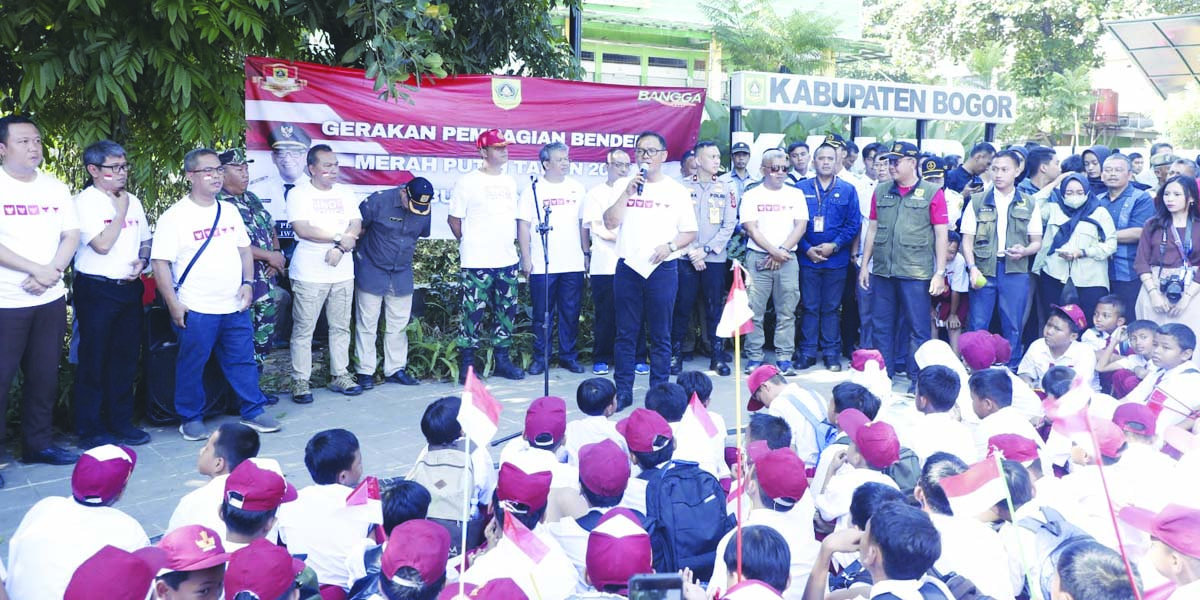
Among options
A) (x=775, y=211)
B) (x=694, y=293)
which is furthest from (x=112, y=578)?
(x=775, y=211)

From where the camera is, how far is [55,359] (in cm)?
546

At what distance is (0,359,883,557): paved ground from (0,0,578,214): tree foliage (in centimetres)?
190

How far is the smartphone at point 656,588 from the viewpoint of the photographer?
7.29ft

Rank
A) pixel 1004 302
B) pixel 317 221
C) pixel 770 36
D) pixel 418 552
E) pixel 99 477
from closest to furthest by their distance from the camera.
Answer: pixel 418 552
pixel 99 477
pixel 317 221
pixel 1004 302
pixel 770 36

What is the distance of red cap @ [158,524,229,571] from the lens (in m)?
2.81

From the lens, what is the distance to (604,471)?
3.68 m

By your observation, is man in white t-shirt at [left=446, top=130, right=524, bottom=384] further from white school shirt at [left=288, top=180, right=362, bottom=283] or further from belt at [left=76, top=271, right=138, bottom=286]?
belt at [left=76, top=271, right=138, bottom=286]

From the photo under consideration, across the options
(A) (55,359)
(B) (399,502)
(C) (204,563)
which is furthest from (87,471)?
(A) (55,359)

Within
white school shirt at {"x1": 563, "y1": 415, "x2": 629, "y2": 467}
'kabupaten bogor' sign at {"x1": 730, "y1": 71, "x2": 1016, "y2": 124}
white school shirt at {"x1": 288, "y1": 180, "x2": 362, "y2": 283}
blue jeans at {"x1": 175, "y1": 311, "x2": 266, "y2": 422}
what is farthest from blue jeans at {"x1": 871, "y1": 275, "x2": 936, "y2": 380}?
blue jeans at {"x1": 175, "y1": 311, "x2": 266, "y2": 422}

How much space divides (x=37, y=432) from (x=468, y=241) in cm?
311

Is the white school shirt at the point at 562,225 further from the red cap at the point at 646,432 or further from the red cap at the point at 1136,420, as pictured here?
the red cap at the point at 1136,420

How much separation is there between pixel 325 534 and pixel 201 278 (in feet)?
9.49

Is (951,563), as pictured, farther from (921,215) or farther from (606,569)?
(921,215)

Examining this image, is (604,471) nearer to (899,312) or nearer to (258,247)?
(258,247)
